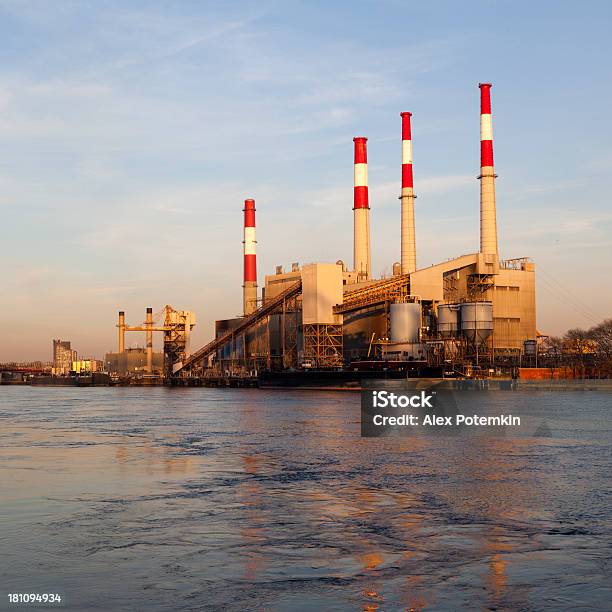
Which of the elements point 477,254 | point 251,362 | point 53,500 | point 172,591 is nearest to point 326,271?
point 477,254

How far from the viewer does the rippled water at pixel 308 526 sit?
10.3m

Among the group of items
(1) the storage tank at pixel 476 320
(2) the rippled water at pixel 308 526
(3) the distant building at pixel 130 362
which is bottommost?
(2) the rippled water at pixel 308 526

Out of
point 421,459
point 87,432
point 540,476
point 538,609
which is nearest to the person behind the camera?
point 538,609

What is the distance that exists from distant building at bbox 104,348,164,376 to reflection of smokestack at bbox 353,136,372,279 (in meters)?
67.9

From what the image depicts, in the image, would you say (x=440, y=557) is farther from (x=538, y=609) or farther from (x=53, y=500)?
(x=53, y=500)

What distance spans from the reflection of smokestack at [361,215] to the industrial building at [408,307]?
11 cm

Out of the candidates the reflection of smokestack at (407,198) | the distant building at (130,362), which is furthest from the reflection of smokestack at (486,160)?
the distant building at (130,362)

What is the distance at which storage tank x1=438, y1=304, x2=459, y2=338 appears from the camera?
8419 cm

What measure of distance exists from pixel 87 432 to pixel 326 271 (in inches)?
2283

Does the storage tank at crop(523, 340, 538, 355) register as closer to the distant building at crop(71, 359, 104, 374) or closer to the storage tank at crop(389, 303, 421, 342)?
the storage tank at crop(389, 303, 421, 342)

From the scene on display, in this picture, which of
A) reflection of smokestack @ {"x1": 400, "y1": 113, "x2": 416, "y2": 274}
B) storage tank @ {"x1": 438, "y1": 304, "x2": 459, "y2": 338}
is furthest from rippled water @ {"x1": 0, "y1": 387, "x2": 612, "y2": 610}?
reflection of smokestack @ {"x1": 400, "y1": 113, "x2": 416, "y2": 274}

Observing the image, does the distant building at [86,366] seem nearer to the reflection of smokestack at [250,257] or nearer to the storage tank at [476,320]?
the reflection of smokestack at [250,257]

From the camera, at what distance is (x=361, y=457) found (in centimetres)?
2488

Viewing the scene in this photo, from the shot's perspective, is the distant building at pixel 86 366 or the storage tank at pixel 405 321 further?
the distant building at pixel 86 366
